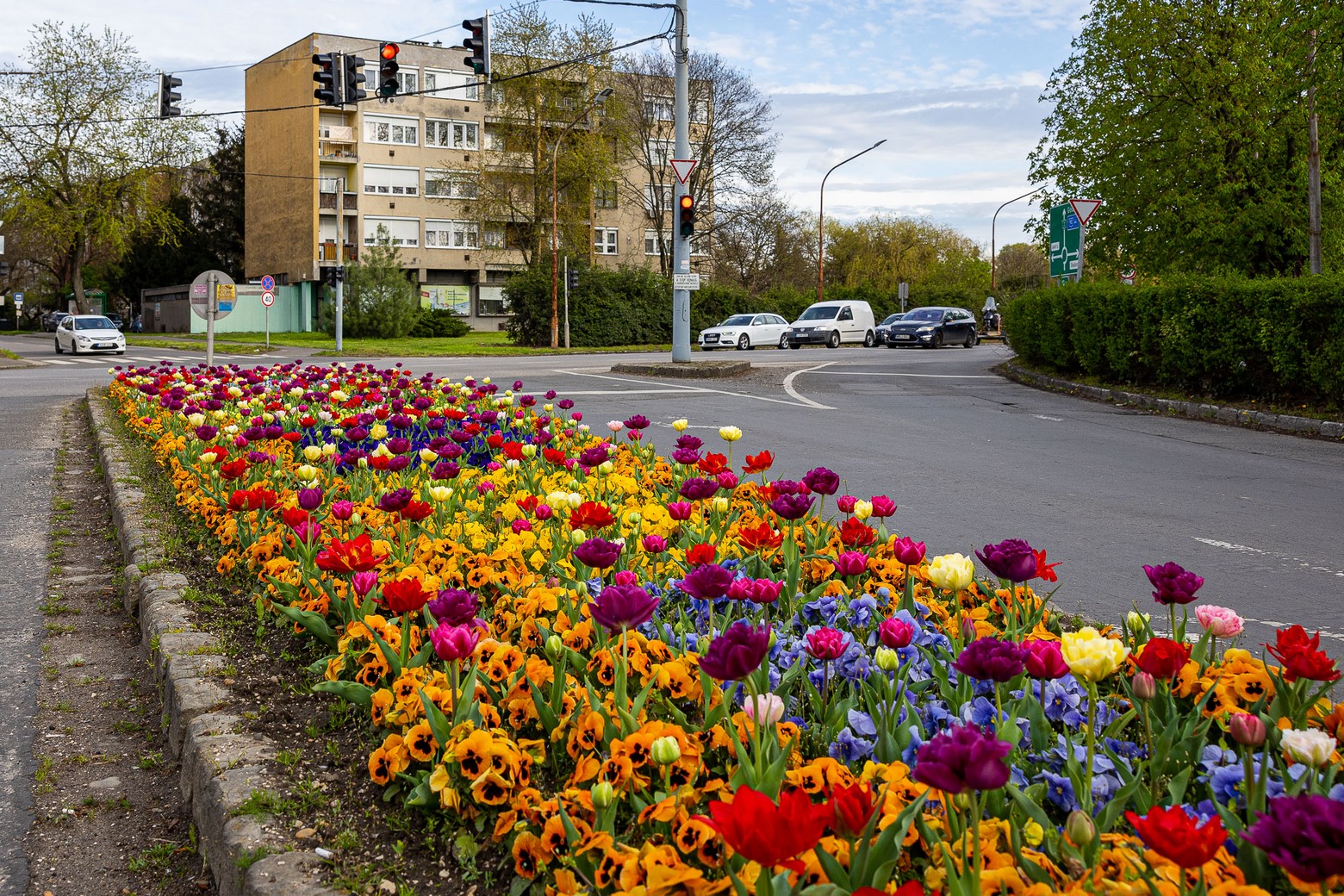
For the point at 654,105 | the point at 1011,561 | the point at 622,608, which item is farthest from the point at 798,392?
the point at 654,105

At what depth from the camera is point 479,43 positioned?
21.4 metres

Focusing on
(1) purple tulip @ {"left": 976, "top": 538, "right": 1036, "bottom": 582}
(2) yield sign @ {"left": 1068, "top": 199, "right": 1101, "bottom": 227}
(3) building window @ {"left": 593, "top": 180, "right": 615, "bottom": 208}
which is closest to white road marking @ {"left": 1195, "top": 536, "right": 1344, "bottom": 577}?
(1) purple tulip @ {"left": 976, "top": 538, "right": 1036, "bottom": 582}

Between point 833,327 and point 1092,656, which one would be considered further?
point 833,327

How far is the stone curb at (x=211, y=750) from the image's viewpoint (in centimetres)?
259

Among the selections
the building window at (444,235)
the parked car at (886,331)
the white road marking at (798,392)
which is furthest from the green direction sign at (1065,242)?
the building window at (444,235)

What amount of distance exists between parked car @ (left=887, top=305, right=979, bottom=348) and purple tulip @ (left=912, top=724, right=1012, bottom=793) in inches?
1654

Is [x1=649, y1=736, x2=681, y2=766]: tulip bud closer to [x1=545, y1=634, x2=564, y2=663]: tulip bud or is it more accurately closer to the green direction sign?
[x1=545, y1=634, x2=564, y2=663]: tulip bud

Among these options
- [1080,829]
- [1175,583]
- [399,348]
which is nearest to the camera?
[1080,829]

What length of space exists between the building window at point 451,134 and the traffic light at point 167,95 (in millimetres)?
46291

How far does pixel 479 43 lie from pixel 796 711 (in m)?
20.4

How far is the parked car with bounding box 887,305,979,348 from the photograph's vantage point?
140 ft

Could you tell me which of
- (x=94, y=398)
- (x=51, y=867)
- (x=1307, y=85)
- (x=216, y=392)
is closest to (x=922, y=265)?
(x=1307, y=85)

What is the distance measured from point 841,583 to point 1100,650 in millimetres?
1872

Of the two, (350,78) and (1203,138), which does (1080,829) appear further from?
(1203,138)
